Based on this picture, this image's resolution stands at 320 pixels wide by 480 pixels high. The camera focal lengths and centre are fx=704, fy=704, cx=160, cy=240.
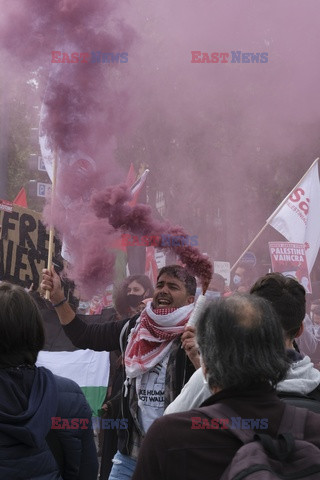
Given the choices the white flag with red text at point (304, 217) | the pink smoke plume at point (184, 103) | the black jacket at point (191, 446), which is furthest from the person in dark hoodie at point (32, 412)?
the white flag with red text at point (304, 217)

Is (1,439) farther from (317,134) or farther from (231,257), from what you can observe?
(231,257)

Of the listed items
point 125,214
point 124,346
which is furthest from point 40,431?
point 125,214

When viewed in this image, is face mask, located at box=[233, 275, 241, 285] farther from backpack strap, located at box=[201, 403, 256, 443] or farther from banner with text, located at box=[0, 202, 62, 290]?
backpack strap, located at box=[201, 403, 256, 443]

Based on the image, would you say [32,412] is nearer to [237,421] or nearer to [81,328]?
[237,421]

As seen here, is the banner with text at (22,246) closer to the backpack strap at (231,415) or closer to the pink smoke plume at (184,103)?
the pink smoke plume at (184,103)

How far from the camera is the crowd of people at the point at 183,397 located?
1.91 metres

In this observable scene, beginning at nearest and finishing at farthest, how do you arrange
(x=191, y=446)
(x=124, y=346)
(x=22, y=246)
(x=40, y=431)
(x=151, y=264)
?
(x=191, y=446), (x=40, y=431), (x=124, y=346), (x=22, y=246), (x=151, y=264)

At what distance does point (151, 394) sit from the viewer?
378 centimetres

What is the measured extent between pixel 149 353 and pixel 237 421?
1917mm

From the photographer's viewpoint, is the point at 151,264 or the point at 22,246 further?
the point at 151,264

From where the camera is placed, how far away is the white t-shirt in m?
3.72

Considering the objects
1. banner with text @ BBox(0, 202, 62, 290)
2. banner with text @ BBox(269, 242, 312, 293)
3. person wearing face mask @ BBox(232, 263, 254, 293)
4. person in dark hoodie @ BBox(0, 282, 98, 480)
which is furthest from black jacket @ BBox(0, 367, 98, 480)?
person wearing face mask @ BBox(232, 263, 254, 293)

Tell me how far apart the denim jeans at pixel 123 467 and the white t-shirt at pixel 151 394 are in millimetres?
196

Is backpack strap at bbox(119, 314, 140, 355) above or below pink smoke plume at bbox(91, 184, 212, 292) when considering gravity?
below
